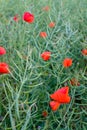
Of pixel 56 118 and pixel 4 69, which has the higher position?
pixel 4 69

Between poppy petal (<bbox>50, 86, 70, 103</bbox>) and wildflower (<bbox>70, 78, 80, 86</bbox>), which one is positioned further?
wildflower (<bbox>70, 78, 80, 86</bbox>)

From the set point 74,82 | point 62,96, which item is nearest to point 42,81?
point 74,82

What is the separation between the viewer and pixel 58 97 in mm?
904

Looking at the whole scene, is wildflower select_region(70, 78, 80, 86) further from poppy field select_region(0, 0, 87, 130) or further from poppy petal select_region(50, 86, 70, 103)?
poppy petal select_region(50, 86, 70, 103)

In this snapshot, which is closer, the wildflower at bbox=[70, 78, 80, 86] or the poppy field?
the poppy field

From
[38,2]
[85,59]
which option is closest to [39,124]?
[85,59]

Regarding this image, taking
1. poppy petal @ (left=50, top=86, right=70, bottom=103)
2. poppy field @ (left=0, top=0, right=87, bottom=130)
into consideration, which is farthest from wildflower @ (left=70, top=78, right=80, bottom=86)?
poppy petal @ (left=50, top=86, right=70, bottom=103)

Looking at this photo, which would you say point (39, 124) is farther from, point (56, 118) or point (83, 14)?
point (83, 14)

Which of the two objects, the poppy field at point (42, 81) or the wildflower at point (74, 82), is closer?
the poppy field at point (42, 81)

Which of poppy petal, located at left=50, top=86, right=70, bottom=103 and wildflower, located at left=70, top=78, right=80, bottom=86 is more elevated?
poppy petal, located at left=50, top=86, right=70, bottom=103

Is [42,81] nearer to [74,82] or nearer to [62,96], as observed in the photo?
[74,82]

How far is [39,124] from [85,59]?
354mm

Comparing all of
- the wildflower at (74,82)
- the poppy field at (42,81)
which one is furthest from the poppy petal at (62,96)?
the wildflower at (74,82)

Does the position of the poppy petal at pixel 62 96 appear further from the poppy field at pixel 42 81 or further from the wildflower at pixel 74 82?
the wildflower at pixel 74 82
